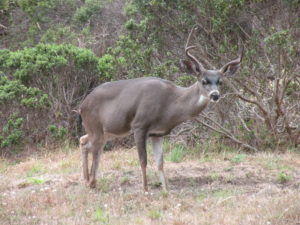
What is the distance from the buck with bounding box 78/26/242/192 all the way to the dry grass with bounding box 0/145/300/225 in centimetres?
51

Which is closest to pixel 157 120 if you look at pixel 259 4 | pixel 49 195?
pixel 49 195

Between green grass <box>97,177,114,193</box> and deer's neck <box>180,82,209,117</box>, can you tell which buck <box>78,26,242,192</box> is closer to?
deer's neck <box>180,82,209,117</box>

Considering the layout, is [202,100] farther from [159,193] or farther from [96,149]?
[96,149]

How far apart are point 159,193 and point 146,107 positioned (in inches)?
48.5

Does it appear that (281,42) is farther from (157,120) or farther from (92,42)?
(92,42)

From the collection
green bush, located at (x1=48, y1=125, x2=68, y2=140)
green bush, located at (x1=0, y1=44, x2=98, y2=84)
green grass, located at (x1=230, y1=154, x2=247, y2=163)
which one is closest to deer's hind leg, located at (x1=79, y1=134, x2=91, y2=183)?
green grass, located at (x1=230, y1=154, x2=247, y2=163)

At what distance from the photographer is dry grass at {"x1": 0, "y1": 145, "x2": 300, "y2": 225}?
24.8 ft

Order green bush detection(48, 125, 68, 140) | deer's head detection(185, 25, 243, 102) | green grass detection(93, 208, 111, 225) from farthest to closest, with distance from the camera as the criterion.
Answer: green bush detection(48, 125, 68, 140)
deer's head detection(185, 25, 243, 102)
green grass detection(93, 208, 111, 225)

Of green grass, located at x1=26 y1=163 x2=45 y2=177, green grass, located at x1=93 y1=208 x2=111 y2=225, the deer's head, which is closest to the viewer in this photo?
green grass, located at x1=93 y1=208 x2=111 y2=225

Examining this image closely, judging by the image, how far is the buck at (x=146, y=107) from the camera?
9.09m

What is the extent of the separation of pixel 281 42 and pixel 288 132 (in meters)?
2.51

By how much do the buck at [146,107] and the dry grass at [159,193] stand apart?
0.51 m

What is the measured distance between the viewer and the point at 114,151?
13.0m

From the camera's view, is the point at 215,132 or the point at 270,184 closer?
the point at 270,184
